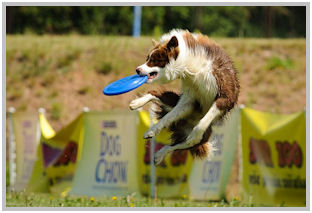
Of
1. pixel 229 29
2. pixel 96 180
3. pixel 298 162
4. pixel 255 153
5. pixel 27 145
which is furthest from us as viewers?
pixel 229 29

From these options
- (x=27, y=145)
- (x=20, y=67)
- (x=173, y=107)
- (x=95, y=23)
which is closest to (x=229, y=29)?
(x=95, y=23)

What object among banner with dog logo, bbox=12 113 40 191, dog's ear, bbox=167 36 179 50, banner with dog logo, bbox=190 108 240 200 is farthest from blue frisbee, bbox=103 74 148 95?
banner with dog logo, bbox=12 113 40 191

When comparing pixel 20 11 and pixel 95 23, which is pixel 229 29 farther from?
pixel 20 11

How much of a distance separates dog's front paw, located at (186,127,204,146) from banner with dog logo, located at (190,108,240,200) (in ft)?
16.3

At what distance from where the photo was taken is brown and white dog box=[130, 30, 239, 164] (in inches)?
285

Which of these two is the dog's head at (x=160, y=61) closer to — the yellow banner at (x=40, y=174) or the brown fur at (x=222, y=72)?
the brown fur at (x=222, y=72)

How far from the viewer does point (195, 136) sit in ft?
24.0

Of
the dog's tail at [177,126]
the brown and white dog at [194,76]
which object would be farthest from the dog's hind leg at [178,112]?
the dog's tail at [177,126]

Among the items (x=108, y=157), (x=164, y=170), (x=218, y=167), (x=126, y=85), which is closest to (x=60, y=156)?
(x=108, y=157)

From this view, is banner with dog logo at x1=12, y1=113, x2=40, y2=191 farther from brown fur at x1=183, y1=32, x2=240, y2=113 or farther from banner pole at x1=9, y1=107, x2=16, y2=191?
brown fur at x1=183, y1=32, x2=240, y2=113

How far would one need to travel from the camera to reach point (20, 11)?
35.7 metres

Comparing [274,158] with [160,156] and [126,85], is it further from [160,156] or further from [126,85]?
[126,85]

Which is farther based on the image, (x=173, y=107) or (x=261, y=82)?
(x=261, y=82)

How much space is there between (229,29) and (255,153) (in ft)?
103
